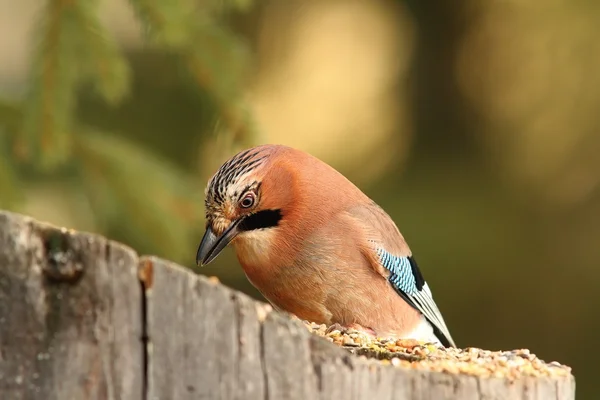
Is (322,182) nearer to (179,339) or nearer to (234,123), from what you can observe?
(234,123)

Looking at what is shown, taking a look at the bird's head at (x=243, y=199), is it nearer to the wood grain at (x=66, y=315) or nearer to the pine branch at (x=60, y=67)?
the pine branch at (x=60, y=67)

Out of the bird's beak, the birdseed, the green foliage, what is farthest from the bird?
the birdseed

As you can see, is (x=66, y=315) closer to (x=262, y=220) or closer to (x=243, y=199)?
(x=243, y=199)

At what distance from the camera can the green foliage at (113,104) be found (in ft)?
12.1

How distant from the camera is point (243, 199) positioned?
3584 mm

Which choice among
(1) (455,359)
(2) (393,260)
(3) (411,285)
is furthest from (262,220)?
(1) (455,359)

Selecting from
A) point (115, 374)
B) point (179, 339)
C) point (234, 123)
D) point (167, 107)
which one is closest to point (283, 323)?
point (179, 339)

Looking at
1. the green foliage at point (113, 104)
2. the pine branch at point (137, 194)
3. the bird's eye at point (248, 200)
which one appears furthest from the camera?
the pine branch at point (137, 194)

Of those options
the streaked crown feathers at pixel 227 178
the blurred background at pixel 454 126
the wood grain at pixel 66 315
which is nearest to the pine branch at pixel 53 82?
the streaked crown feathers at pixel 227 178

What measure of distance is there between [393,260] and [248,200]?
76 centimetres

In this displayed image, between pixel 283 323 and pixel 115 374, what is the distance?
12.2 inches

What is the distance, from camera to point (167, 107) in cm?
700

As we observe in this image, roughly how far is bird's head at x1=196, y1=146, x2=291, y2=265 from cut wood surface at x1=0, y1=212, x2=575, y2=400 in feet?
5.29

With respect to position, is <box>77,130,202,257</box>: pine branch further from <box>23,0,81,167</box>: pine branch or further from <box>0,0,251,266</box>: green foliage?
<box>23,0,81,167</box>: pine branch
